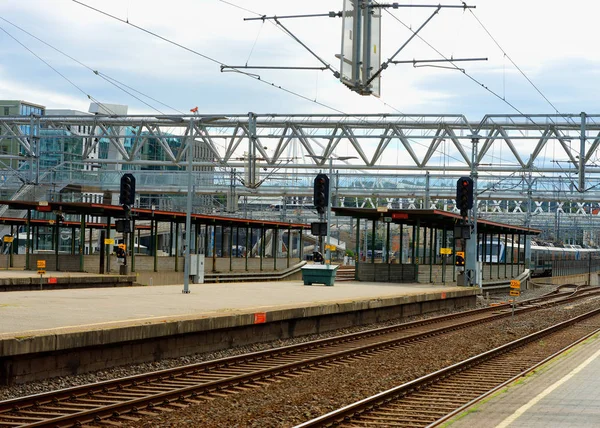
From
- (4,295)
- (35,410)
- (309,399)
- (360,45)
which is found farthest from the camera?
(4,295)

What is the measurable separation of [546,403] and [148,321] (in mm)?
7877

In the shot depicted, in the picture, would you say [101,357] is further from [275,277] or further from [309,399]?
[275,277]

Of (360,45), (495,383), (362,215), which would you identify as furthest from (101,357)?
(362,215)

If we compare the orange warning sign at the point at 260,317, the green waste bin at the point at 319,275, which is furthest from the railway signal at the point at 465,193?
the orange warning sign at the point at 260,317

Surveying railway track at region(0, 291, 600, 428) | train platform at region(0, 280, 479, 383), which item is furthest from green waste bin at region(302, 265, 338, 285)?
railway track at region(0, 291, 600, 428)

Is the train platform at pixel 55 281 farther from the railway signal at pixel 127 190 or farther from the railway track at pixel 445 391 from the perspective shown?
the railway track at pixel 445 391

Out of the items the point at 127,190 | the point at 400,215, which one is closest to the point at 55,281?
the point at 127,190

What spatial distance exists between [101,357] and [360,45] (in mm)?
8453

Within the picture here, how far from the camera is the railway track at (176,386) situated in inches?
437

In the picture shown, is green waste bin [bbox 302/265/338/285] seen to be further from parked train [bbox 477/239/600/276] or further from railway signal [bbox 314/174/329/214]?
parked train [bbox 477/239/600/276]

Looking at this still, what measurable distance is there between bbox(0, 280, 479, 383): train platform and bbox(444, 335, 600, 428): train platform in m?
6.42

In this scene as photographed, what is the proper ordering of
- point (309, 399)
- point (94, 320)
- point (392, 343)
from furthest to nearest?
point (392, 343)
point (94, 320)
point (309, 399)

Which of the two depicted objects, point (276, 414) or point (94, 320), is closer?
point (276, 414)

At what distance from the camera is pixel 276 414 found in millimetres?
11656
